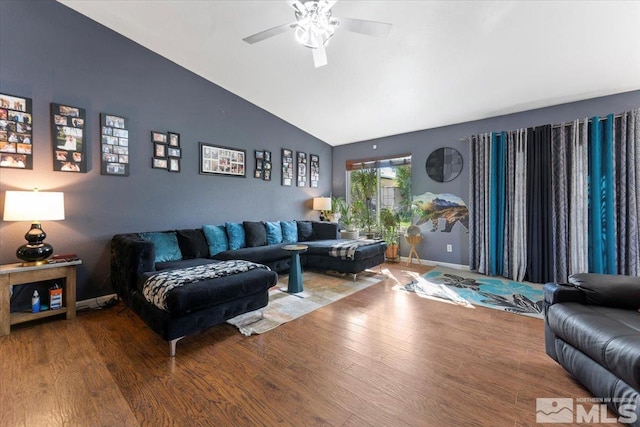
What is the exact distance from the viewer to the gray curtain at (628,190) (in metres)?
3.29

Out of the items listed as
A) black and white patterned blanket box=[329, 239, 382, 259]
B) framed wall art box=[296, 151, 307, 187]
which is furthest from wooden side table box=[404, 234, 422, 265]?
framed wall art box=[296, 151, 307, 187]

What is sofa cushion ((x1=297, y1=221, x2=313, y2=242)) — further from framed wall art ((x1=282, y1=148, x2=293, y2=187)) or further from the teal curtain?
the teal curtain

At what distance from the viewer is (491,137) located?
4301 millimetres

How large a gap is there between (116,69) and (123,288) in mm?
2605

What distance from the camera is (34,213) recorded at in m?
2.45

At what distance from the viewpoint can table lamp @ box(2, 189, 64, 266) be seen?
2400 millimetres

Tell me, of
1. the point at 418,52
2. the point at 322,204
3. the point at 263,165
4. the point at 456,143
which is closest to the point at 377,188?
the point at 322,204

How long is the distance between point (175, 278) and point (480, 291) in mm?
3591

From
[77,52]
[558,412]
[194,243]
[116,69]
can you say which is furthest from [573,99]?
[77,52]

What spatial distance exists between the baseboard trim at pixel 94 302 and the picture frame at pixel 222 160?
200 centimetres

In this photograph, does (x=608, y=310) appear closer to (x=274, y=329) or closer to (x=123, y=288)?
(x=274, y=329)

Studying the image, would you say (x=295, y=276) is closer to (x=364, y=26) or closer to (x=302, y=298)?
(x=302, y=298)

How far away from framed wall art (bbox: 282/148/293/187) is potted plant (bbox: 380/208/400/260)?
6.54 feet

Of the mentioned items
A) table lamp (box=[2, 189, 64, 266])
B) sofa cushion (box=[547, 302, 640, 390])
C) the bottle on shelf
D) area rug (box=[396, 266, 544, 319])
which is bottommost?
area rug (box=[396, 266, 544, 319])
